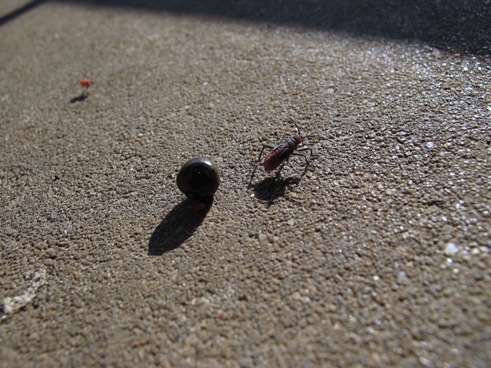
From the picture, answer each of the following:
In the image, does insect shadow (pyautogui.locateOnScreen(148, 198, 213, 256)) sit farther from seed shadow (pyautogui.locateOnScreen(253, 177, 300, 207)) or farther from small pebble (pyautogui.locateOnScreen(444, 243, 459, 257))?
small pebble (pyautogui.locateOnScreen(444, 243, 459, 257))

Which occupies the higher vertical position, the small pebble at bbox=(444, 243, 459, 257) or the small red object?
the small pebble at bbox=(444, 243, 459, 257)

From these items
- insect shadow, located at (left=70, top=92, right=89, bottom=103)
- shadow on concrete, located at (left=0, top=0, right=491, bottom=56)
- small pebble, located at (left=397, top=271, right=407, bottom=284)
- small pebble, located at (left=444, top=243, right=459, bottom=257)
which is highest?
shadow on concrete, located at (left=0, top=0, right=491, bottom=56)

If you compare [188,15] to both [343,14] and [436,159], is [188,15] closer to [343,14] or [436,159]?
A: [343,14]

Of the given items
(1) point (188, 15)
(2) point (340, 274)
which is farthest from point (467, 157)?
(1) point (188, 15)

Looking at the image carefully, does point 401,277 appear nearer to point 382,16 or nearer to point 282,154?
point 282,154

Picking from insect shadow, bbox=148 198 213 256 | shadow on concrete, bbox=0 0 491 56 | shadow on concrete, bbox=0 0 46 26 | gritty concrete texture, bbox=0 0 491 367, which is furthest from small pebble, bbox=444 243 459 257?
shadow on concrete, bbox=0 0 46 26

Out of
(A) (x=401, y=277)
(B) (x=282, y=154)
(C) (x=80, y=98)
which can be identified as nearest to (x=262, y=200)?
(B) (x=282, y=154)

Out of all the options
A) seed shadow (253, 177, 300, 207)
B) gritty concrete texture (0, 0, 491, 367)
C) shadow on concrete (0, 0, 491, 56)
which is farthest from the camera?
shadow on concrete (0, 0, 491, 56)
